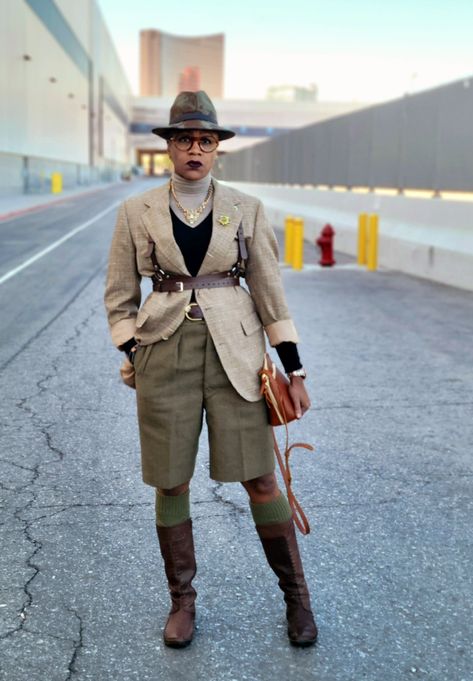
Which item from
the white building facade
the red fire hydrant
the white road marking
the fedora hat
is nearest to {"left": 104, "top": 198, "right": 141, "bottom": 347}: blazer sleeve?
the fedora hat

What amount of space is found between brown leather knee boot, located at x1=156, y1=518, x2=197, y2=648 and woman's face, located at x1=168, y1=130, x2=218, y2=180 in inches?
51.7

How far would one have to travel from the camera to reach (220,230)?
3174mm

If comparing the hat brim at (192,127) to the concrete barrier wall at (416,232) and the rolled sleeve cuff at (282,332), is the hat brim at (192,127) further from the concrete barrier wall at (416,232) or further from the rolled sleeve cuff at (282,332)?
the concrete barrier wall at (416,232)

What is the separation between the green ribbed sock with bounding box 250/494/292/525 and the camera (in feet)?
10.7

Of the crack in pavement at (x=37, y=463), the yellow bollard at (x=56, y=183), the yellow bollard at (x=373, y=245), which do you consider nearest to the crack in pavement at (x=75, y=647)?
the crack in pavement at (x=37, y=463)

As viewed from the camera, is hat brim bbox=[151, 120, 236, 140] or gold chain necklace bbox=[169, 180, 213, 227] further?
gold chain necklace bbox=[169, 180, 213, 227]

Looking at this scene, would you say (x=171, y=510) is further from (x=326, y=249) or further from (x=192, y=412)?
(x=326, y=249)

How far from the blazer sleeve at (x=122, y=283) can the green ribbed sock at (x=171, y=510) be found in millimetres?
622

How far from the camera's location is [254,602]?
3504 mm

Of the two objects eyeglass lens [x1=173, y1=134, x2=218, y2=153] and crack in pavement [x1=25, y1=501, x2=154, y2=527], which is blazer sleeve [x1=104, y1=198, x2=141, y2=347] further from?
crack in pavement [x1=25, y1=501, x2=154, y2=527]

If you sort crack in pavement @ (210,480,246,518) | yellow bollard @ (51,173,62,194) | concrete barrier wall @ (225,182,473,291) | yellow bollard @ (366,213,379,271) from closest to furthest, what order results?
crack in pavement @ (210,480,246,518) → concrete barrier wall @ (225,182,473,291) → yellow bollard @ (366,213,379,271) → yellow bollard @ (51,173,62,194)

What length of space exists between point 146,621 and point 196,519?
3.56 ft

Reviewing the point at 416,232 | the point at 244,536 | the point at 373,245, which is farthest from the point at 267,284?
the point at 373,245

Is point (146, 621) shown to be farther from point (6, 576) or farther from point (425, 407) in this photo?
point (425, 407)
